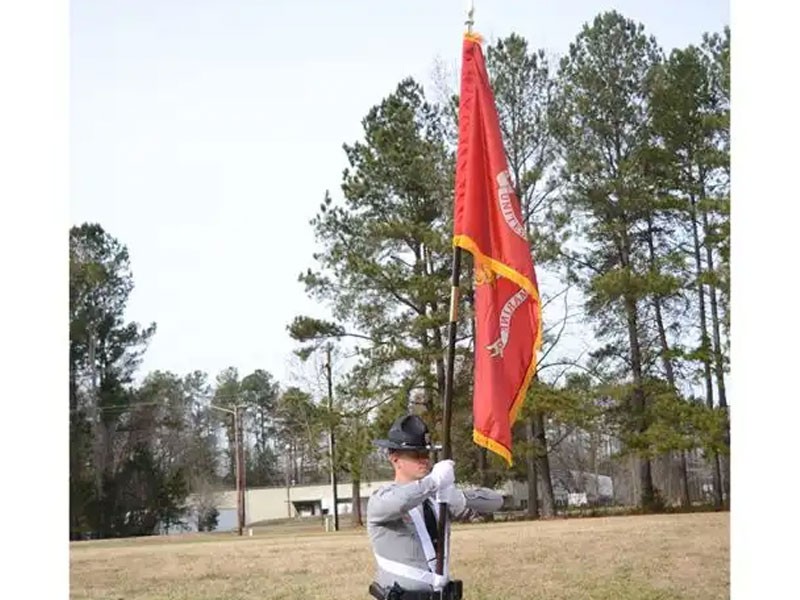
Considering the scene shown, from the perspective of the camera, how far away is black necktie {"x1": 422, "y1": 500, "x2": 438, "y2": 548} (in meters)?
3.15

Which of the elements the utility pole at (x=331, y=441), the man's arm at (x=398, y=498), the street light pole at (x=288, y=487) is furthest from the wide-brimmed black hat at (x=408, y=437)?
the street light pole at (x=288, y=487)

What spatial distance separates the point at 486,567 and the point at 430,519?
366cm

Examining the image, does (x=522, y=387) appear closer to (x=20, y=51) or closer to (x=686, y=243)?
(x=20, y=51)

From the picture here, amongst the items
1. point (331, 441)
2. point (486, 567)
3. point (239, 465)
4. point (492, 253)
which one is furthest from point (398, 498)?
point (239, 465)

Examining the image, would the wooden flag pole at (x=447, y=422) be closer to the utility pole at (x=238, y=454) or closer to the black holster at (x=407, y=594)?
the black holster at (x=407, y=594)

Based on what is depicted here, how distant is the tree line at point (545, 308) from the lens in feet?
26.7

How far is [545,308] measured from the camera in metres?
8.35

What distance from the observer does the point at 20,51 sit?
4.14 meters

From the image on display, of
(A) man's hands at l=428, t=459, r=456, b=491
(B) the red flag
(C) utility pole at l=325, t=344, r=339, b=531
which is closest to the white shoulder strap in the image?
(A) man's hands at l=428, t=459, r=456, b=491

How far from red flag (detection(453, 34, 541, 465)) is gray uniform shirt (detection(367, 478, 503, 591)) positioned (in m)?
0.23

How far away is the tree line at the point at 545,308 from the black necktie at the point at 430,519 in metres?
4.78
